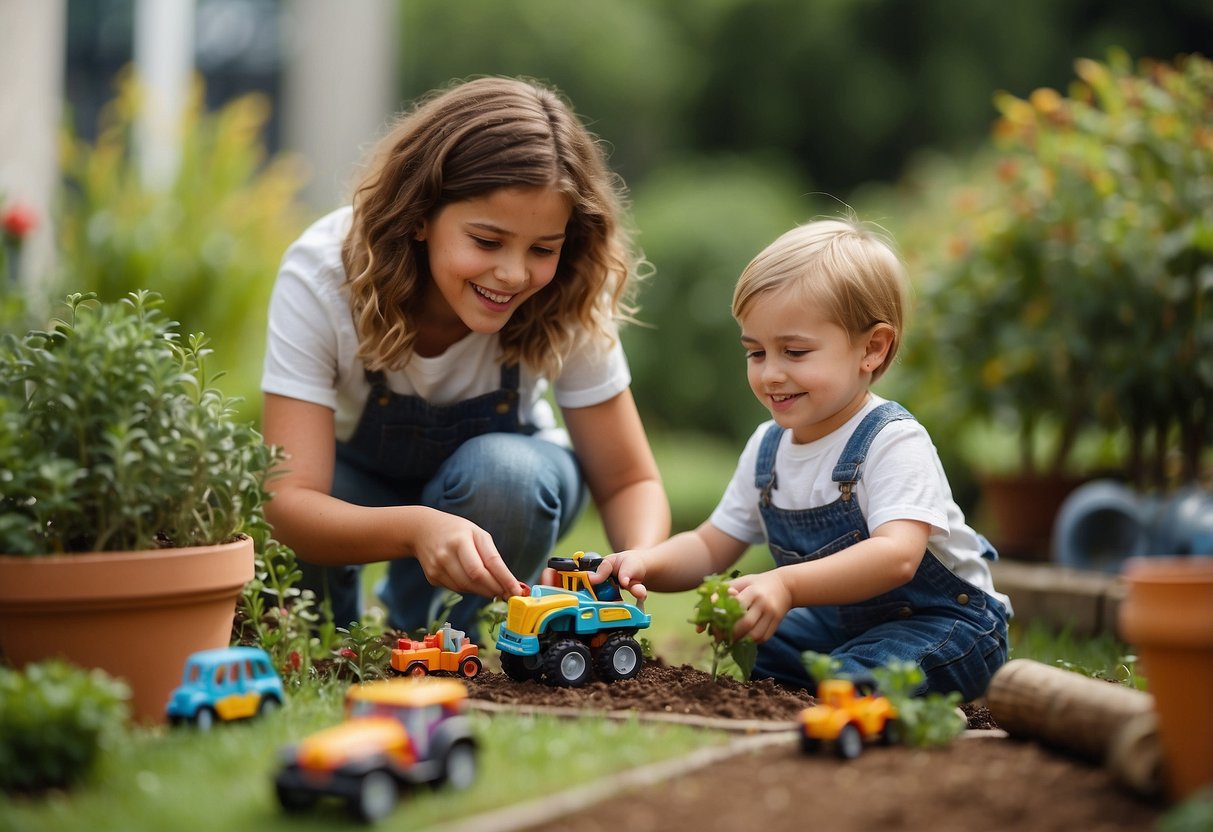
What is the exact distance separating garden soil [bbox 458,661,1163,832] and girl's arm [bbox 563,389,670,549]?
116 cm

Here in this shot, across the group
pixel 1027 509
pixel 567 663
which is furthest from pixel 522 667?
pixel 1027 509

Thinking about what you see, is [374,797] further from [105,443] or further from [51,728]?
[105,443]

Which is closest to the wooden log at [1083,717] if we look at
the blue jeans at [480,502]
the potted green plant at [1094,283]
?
the blue jeans at [480,502]

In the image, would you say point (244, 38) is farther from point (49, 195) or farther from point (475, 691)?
point (475, 691)

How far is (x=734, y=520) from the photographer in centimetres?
324

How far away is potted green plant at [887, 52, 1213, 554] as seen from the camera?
15.2 ft

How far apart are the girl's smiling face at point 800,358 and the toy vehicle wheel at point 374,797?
1385mm

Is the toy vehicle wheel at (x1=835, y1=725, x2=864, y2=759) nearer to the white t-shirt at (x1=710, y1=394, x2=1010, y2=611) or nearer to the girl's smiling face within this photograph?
the white t-shirt at (x1=710, y1=394, x2=1010, y2=611)

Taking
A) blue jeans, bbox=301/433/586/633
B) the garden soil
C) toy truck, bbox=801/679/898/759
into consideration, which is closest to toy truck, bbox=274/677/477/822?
the garden soil

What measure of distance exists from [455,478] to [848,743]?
4.79ft

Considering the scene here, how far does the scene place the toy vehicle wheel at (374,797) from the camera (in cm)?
178

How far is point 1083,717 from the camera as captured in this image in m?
2.14

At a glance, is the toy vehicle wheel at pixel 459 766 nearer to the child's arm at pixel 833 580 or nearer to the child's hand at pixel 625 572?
the child's arm at pixel 833 580

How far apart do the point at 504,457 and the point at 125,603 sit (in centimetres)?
117
